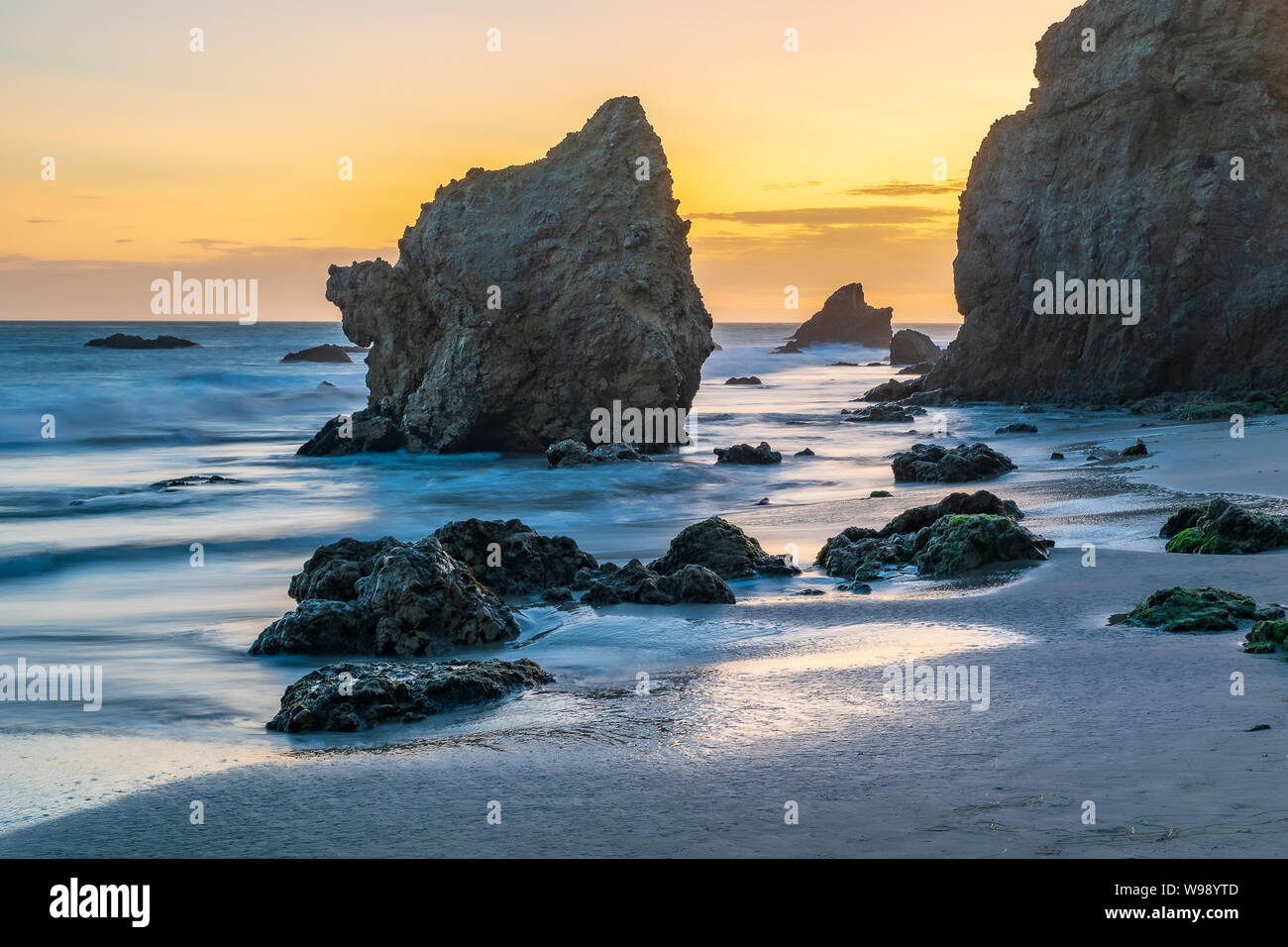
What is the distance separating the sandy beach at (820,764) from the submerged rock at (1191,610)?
5.7 inches

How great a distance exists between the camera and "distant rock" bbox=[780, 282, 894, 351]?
359ft

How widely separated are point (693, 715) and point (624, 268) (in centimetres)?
2001

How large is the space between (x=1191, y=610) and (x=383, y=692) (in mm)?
4745

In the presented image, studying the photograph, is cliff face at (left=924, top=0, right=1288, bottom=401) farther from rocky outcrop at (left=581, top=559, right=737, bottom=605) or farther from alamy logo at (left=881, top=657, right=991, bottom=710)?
alamy logo at (left=881, top=657, right=991, bottom=710)

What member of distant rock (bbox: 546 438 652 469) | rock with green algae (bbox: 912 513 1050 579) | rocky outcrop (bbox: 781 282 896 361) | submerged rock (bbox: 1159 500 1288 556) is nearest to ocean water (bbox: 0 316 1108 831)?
distant rock (bbox: 546 438 652 469)

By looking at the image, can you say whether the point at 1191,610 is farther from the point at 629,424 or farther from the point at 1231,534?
the point at 629,424

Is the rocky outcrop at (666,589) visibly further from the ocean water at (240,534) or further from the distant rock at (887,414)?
the distant rock at (887,414)

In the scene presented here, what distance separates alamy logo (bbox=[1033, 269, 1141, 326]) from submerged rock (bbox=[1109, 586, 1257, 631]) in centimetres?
2548

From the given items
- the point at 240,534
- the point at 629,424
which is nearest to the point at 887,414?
the point at 629,424

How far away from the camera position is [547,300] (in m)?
25.3

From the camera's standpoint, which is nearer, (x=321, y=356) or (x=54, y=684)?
(x=54, y=684)

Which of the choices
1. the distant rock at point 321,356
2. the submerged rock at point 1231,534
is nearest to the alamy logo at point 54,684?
the submerged rock at point 1231,534

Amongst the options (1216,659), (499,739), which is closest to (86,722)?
(499,739)

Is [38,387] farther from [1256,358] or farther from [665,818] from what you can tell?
[665,818]
